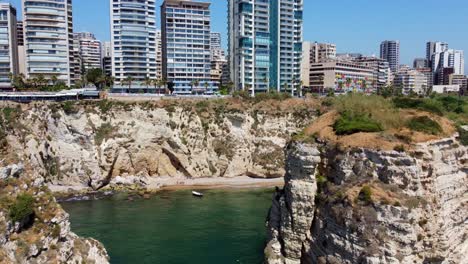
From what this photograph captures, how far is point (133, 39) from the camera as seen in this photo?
106m

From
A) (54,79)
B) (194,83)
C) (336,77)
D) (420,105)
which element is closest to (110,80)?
(54,79)

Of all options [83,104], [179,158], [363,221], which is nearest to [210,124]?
[179,158]

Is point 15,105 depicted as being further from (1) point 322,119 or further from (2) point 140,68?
(1) point 322,119

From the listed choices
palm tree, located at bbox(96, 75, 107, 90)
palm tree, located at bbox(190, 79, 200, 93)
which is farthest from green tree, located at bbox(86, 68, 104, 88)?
palm tree, located at bbox(190, 79, 200, 93)

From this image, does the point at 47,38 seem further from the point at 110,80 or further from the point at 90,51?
the point at 90,51

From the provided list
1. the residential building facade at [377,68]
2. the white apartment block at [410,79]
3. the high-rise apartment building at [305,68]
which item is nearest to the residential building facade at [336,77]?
the high-rise apartment building at [305,68]

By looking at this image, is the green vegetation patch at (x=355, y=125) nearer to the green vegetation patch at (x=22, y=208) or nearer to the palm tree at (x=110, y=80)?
the green vegetation patch at (x=22, y=208)

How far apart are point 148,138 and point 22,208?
51480 mm

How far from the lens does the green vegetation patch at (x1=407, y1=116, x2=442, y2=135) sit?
31156 mm

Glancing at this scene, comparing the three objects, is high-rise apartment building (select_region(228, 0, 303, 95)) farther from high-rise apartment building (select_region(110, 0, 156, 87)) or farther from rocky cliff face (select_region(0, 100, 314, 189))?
rocky cliff face (select_region(0, 100, 314, 189))

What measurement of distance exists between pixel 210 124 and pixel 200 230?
34.6 meters

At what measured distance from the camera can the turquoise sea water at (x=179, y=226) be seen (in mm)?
41469

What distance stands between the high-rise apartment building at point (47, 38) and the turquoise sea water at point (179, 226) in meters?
50.5

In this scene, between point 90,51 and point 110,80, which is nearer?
point 110,80
